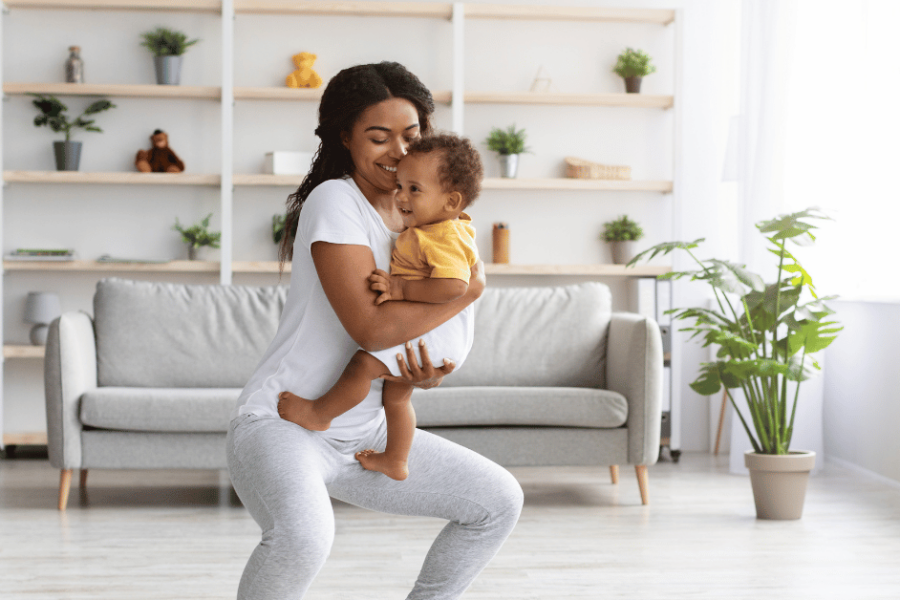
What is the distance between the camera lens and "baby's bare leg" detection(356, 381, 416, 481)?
1356mm

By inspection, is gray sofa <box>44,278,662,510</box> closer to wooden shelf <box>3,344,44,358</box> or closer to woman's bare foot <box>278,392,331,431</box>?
wooden shelf <box>3,344,44,358</box>

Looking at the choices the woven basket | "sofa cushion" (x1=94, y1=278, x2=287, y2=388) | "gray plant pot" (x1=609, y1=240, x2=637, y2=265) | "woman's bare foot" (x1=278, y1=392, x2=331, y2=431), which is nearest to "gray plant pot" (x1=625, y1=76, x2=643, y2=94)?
the woven basket

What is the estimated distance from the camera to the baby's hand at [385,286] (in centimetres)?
125

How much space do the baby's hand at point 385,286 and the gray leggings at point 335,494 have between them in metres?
0.24

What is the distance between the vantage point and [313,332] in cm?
132

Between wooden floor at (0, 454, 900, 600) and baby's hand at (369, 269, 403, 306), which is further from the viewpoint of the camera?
wooden floor at (0, 454, 900, 600)

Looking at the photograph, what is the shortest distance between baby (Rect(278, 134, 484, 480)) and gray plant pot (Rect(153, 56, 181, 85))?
3.40 m

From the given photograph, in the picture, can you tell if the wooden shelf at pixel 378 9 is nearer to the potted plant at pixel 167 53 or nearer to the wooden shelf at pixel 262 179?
the potted plant at pixel 167 53

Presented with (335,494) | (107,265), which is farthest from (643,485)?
(107,265)

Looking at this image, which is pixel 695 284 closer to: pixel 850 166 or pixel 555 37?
pixel 850 166

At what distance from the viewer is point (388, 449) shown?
136 cm

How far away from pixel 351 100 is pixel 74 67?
352 centimetres

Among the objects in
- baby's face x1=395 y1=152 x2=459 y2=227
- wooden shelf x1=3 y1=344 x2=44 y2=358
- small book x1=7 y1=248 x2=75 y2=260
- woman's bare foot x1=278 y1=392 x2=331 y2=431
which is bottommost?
wooden shelf x1=3 y1=344 x2=44 y2=358

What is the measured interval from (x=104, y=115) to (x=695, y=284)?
3195mm
